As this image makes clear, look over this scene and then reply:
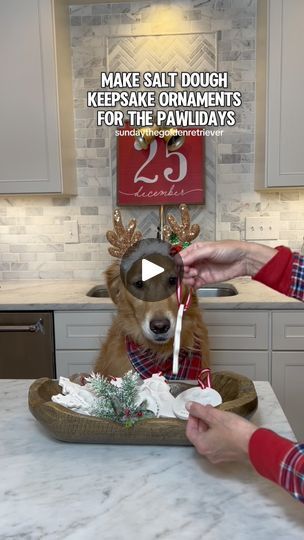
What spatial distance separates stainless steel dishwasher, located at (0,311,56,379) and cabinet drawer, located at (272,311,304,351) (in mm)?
1080

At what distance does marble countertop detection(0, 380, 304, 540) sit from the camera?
0.65m

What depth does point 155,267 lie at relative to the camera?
3.48ft

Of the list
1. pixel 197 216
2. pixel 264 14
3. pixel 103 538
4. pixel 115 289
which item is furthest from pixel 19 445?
pixel 264 14

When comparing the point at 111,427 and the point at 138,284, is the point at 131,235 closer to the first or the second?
the point at 138,284

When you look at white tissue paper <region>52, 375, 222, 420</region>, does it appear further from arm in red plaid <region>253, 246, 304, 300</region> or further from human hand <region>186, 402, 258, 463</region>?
arm in red plaid <region>253, 246, 304, 300</region>

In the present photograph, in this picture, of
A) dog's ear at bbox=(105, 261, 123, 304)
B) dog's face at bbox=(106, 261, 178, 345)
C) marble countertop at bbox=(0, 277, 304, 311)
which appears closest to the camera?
dog's face at bbox=(106, 261, 178, 345)

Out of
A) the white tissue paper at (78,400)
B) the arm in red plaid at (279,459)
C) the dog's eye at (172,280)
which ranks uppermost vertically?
the dog's eye at (172,280)

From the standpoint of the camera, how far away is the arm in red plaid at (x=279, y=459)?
634mm

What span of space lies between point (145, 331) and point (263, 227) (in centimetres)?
140

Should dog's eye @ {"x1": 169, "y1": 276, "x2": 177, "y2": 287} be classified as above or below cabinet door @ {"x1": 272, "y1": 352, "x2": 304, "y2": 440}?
above

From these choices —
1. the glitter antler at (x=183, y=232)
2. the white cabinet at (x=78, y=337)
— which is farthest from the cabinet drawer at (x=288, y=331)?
the white cabinet at (x=78, y=337)

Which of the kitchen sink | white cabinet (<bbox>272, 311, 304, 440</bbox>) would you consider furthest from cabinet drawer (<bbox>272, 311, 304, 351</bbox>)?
the kitchen sink

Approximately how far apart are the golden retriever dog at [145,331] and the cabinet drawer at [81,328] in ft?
1.40

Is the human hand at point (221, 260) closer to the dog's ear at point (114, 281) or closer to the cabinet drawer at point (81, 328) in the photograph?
the dog's ear at point (114, 281)
